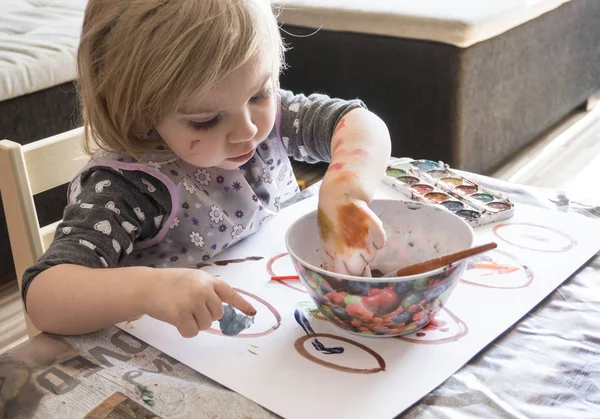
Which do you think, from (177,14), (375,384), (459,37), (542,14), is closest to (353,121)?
(177,14)

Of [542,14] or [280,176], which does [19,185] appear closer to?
[280,176]

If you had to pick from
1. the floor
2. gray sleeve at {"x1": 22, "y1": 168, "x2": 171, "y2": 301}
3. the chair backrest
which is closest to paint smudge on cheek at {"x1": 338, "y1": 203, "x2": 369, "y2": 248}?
gray sleeve at {"x1": 22, "y1": 168, "x2": 171, "y2": 301}

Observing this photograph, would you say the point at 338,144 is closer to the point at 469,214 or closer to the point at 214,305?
the point at 469,214

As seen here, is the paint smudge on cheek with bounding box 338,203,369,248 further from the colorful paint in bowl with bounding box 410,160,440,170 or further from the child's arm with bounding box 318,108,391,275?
the colorful paint in bowl with bounding box 410,160,440,170

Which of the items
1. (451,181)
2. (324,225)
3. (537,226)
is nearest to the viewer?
(324,225)

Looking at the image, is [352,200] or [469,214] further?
[469,214]

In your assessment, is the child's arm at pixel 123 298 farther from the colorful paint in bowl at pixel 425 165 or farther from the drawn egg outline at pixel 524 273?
the colorful paint in bowl at pixel 425 165

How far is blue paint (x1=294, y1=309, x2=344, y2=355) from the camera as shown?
557 millimetres

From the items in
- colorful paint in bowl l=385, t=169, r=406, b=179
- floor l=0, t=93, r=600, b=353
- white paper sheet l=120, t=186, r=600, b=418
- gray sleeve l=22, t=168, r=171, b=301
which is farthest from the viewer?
floor l=0, t=93, r=600, b=353

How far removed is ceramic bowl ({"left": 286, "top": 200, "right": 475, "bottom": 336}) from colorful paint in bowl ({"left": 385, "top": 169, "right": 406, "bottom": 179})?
19 centimetres

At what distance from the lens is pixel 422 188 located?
0.83 m

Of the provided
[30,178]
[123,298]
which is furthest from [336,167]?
[30,178]

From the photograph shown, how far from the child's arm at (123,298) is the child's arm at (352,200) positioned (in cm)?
10

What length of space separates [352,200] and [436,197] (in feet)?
0.66
